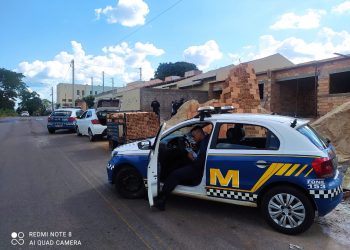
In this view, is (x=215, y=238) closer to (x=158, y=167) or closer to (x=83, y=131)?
(x=158, y=167)

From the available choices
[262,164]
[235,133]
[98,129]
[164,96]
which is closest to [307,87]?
[164,96]

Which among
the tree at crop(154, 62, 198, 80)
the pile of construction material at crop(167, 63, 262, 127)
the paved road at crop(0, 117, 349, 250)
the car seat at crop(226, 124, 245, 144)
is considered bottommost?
the paved road at crop(0, 117, 349, 250)

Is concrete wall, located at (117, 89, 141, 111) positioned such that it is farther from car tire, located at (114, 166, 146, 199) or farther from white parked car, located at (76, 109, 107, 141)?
car tire, located at (114, 166, 146, 199)

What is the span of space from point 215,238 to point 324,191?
1.53m

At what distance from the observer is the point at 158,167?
207 inches

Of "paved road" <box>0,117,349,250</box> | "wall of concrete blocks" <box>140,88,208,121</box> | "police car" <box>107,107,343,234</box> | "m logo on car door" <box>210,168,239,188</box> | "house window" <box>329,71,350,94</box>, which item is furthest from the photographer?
"wall of concrete blocks" <box>140,88,208,121</box>

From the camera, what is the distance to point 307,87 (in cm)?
2367

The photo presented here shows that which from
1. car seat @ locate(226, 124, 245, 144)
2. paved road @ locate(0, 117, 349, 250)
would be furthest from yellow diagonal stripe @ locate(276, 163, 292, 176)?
car seat @ locate(226, 124, 245, 144)

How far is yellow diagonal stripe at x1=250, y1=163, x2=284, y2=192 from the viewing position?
14.8ft

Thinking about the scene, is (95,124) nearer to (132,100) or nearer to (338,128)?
(338,128)

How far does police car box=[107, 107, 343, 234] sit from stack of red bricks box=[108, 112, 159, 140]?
642cm

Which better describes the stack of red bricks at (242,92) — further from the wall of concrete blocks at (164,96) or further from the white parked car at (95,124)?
the wall of concrete blocks at (164,96)

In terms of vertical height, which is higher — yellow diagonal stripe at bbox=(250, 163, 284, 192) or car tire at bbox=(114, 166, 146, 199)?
yellow diagonal stripe at bbox=(250, 163, 284, 192)

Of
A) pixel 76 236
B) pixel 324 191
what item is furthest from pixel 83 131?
pixel 324 191
